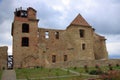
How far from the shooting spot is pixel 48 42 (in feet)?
154

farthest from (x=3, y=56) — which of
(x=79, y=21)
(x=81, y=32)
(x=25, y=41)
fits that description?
(x=79, y=21)

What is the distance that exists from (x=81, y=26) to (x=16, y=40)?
14.5 m

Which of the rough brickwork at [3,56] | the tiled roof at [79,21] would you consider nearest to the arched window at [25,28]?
the rough brickwork at [3,56]

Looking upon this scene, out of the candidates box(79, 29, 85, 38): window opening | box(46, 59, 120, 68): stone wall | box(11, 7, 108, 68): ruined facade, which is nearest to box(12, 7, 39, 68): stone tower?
box(11, 7, 108, 68): ruined facade

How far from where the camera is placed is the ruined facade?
43.9 metres

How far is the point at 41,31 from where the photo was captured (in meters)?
46.5

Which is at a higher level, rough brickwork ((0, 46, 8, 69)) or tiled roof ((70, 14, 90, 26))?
tiled roof ((70, 14, 90, 26))

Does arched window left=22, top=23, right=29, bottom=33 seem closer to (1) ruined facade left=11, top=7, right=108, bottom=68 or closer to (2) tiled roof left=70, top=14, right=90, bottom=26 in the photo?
(1) ruined facade left=11, top=7, right=108, bottom=68

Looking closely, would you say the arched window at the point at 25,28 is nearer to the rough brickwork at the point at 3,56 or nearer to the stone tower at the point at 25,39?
the stone tower at the point at 25,39

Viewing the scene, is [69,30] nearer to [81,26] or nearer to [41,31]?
[81,26]

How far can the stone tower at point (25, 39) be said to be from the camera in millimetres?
43312

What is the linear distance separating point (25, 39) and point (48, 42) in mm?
4664

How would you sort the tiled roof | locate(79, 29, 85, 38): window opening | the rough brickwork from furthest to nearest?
locate(79, 29, 85, 38): window opening → the tiled roof → the rough brickwork

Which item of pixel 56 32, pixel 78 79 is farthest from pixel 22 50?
pixel 78 79
